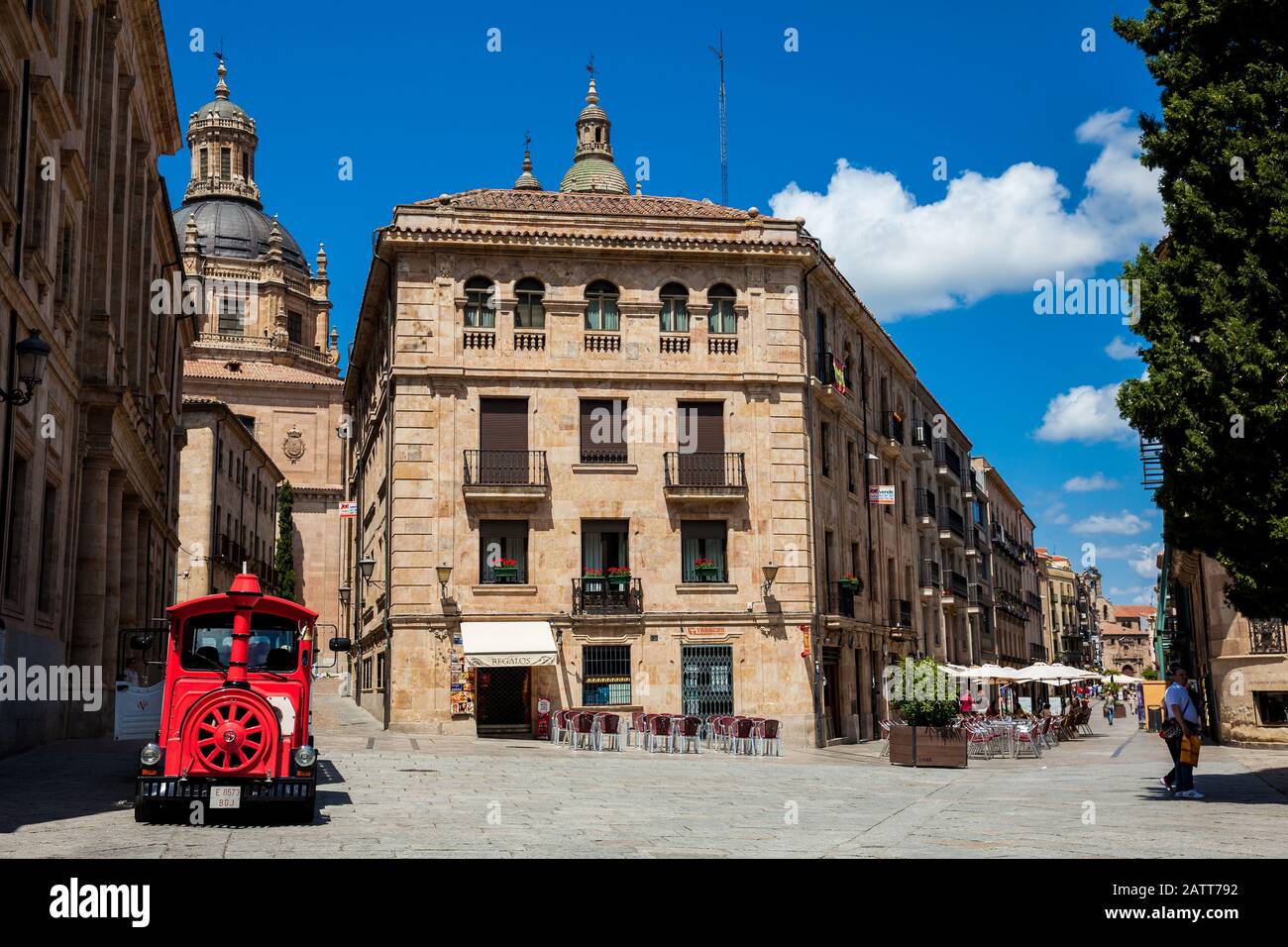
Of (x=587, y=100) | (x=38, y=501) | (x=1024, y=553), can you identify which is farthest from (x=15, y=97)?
(x=1024, y=553)

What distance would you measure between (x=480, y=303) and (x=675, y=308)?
535 cm

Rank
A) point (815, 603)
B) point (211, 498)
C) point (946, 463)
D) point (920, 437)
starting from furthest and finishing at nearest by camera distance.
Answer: point (946, 463), point (211, 498), point (920, 437), point (815, 603)

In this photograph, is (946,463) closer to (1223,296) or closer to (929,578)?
(929,578)

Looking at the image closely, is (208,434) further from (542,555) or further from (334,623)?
(542,555)

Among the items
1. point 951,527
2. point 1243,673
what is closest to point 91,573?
point 1243,673

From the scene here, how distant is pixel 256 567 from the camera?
70062 millimetres

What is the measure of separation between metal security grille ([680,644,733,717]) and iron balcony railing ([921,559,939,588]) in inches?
745

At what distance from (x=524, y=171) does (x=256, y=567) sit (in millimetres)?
30198

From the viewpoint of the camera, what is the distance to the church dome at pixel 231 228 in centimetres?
9714

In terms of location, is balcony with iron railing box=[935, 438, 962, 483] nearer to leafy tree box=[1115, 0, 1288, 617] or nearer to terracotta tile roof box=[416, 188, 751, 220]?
terracotta tile roof box=[416, 188, 751, 220]

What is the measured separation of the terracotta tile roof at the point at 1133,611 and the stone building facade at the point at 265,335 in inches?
5302

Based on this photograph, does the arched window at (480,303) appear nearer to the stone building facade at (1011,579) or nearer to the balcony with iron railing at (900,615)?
the balcony with iron railing at (900,615)

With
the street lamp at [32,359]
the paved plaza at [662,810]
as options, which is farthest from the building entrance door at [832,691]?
the street lamp at [32,359]

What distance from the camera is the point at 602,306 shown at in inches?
1357
